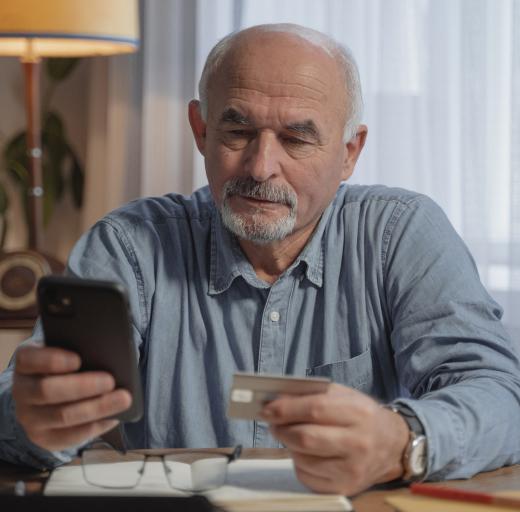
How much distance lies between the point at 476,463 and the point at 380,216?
1.96ft

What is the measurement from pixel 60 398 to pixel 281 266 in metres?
0.70

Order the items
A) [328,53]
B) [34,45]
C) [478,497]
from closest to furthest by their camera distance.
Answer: [478,497]
[328,53]
[34,45]

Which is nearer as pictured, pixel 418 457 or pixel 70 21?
pixel 418 457

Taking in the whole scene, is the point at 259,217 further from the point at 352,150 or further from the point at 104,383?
the point at 104,383

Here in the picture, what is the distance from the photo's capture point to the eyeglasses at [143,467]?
3.99 ft

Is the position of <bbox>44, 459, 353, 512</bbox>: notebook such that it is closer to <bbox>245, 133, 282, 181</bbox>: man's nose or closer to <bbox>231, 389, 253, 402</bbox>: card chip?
<bbox>231, 389, 253, 402</bbox>: card chip

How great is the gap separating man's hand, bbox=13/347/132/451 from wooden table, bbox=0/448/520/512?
0.21ft

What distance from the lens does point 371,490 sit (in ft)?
4.16

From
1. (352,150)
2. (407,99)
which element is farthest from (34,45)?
(352,150)

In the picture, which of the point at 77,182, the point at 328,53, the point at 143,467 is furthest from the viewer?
the point at 77,182

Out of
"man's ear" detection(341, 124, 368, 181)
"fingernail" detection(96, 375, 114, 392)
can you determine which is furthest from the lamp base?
"fingernail" detection(96, 375, 114, 392)

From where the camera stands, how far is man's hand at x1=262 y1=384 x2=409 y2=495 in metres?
1.16

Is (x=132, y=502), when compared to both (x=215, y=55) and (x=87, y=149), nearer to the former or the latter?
(x=215, y=55)

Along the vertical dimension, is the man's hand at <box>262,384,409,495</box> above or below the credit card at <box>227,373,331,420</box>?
below
